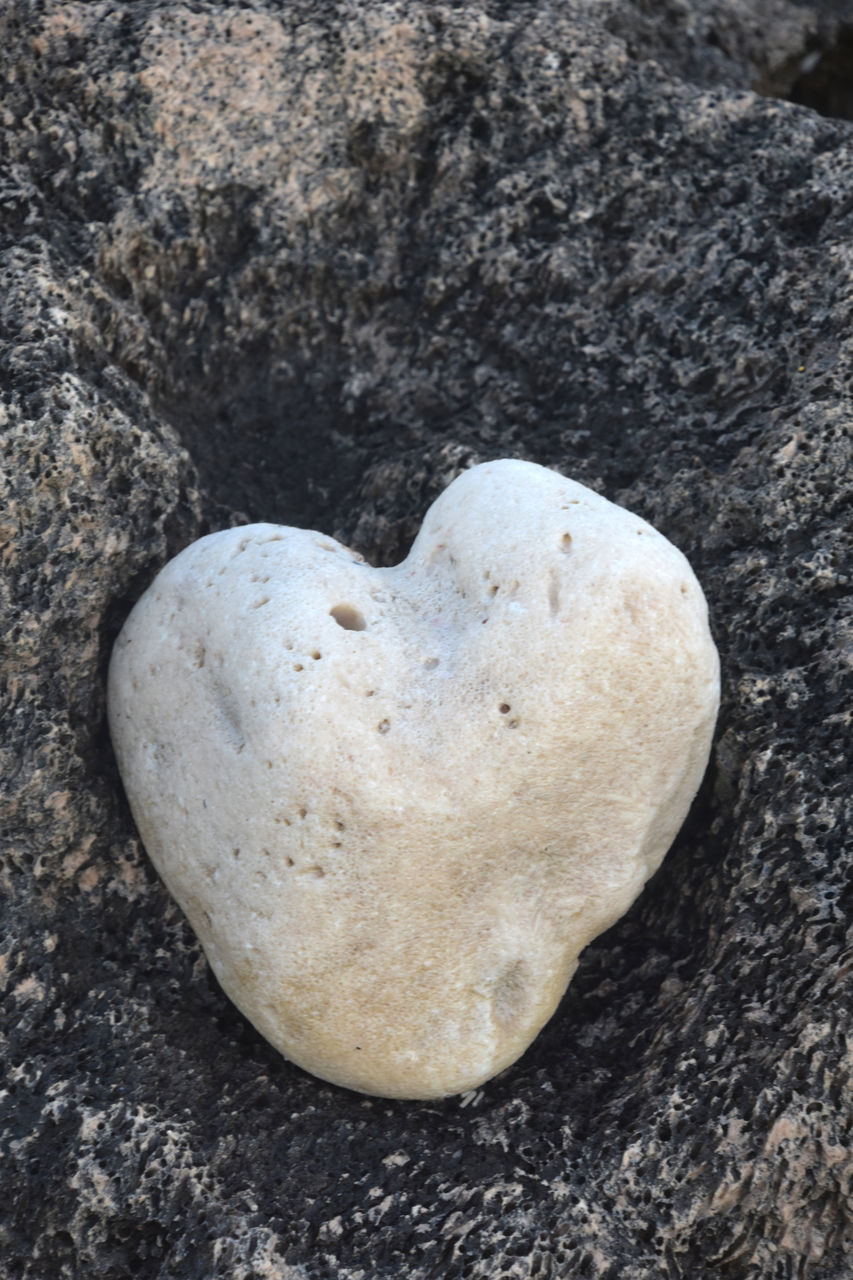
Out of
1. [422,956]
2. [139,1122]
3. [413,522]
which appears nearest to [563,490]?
[413,522]

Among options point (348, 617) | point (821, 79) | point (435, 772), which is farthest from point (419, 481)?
point (821, 79)

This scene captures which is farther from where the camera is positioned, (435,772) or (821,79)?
(821,79)

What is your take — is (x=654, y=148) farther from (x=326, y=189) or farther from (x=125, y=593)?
(x=125, y=593)

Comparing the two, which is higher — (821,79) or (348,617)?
(821,79)

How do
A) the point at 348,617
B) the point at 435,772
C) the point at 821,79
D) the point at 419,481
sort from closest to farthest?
the point at 435,772
the point at 348,617
the point at 419,481
the point at 821,79

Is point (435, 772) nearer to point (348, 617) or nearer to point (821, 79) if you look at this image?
point (348, 617)

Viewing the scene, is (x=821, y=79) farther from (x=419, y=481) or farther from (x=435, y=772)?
(x=435, y=772)

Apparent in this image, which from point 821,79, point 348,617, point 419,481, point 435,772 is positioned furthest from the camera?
point 821,79
